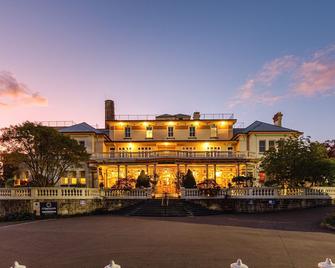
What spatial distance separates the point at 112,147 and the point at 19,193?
20291 mm

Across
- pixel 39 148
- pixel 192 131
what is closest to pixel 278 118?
pixel 192 131

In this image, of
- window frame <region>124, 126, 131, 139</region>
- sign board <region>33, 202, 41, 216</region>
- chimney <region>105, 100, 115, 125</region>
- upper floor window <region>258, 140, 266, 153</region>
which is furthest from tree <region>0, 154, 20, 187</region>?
upper floor window <region>258, 140, 266, 153</region>

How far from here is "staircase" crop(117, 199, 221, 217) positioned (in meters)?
23.2

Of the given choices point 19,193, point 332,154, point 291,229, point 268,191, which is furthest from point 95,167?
point 332,154

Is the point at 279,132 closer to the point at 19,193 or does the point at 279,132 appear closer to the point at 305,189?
the point at 305,189

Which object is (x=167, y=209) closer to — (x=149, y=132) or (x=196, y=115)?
(x=149, y=132)

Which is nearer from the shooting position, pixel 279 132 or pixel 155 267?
pixel 155 267

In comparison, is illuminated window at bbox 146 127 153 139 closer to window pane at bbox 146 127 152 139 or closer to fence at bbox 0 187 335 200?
window pane at bbox 146 127 152 139

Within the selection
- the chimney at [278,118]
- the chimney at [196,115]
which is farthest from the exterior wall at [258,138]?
the chimney at [196,115]

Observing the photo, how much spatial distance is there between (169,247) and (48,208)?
16247mm

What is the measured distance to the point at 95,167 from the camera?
131 feet

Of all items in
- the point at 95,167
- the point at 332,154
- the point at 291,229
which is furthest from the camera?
the point at 332,154

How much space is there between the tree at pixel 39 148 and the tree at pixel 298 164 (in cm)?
1874

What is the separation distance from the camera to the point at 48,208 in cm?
2377
